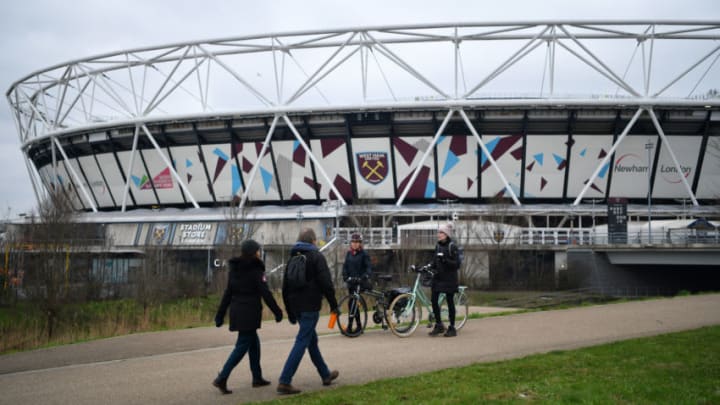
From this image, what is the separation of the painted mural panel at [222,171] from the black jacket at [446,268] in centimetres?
3766

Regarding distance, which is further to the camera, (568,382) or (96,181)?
(96,181)

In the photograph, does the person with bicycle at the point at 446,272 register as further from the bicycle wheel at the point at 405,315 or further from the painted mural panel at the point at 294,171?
the painted mural panel at the point at 294,171

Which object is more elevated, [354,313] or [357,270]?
[357,270]

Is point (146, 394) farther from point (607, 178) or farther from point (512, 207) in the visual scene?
point (607, 178)

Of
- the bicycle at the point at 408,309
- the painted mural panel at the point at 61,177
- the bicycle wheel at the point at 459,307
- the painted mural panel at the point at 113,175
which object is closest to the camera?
the bicycle at the point at 408,309

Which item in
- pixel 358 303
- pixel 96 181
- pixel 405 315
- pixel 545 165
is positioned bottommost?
pixel 405 315

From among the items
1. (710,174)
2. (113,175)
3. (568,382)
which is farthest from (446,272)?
(113,175)

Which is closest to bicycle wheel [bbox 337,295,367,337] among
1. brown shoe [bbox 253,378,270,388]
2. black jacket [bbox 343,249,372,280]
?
black jacket [bbox 343,249,372,280]

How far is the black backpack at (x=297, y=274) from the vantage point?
7199mm

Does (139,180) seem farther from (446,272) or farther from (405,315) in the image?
(446,272)

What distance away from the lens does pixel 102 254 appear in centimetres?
3541

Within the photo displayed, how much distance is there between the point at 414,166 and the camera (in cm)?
4516

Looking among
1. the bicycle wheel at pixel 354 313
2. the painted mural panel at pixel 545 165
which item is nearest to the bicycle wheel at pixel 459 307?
the bicycle wheel at pixel 354 313

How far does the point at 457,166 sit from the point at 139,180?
80.7 ft
